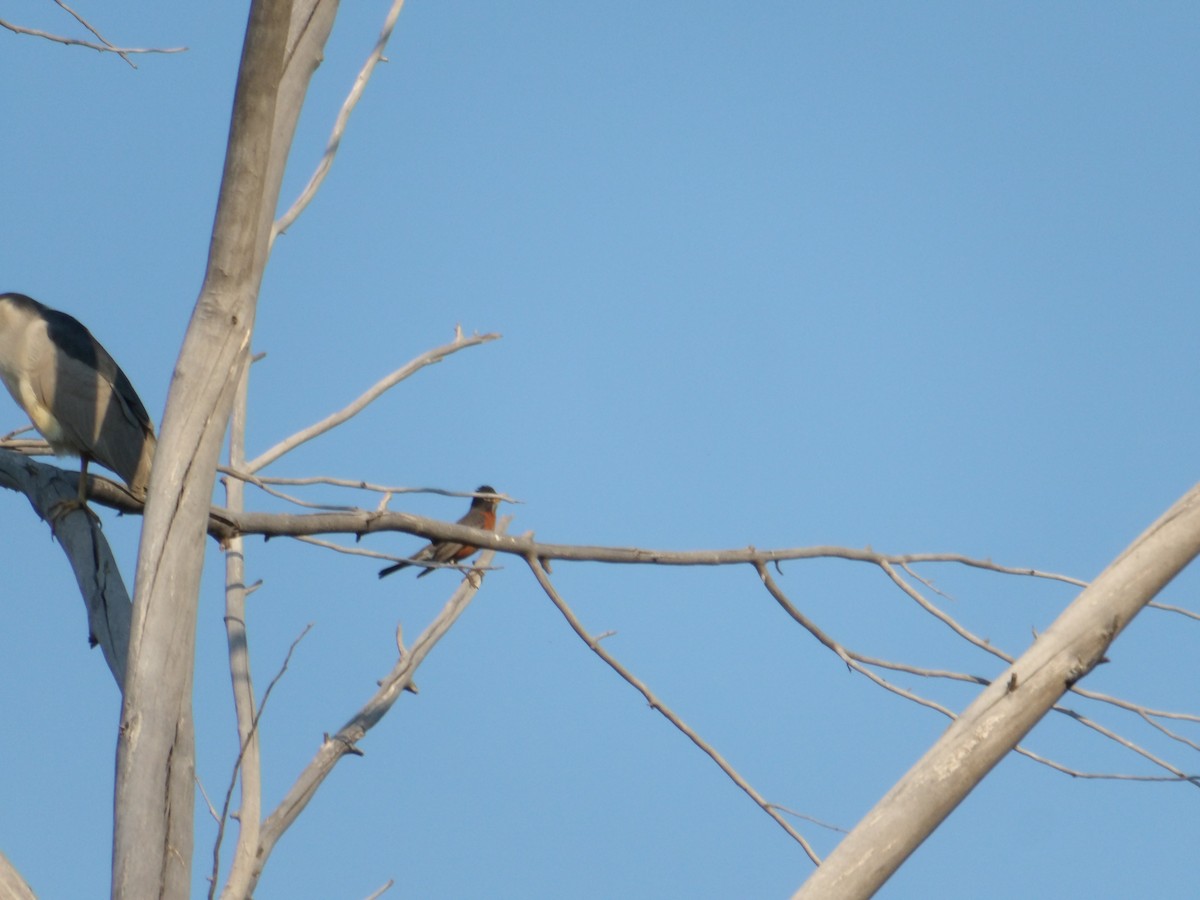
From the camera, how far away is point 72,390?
4180 millimetres

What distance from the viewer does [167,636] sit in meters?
2.43

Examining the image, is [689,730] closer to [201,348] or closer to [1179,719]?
[1179,719]

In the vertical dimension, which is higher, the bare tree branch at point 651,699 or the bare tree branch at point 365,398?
the bare tree branch at point 365,398

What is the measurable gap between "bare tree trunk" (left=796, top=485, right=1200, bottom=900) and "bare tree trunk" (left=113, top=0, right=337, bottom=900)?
120 cm

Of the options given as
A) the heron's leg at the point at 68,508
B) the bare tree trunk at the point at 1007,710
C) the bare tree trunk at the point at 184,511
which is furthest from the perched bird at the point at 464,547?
the bare tree trunk at the point at 1007,710

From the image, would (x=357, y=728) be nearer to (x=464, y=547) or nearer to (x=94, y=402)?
(x=94, y=402)

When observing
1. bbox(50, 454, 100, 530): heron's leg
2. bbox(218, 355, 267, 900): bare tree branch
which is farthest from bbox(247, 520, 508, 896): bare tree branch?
bbox(50, 454, 100, 530): heron's leg

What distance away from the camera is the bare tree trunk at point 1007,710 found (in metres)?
2.03

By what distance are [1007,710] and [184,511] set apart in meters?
1.64

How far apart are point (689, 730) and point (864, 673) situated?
1.35ft

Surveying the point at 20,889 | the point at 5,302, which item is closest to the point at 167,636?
the point at 20,889

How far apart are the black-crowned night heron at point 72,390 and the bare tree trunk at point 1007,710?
2849 millimetres

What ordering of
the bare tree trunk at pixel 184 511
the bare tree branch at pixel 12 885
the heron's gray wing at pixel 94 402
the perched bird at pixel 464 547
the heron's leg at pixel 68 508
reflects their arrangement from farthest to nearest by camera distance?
1. the perched bird at pixel 464 547
2. the heron's gray wing at pixel 94 402
3. the heron's leg at pixel 68 508
4. the bare tree branch at pixel 12 885
5. the bare tree trunk at pixel 184 511

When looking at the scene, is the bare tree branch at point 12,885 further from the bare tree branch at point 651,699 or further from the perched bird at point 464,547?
the perched bird at point 464,547
